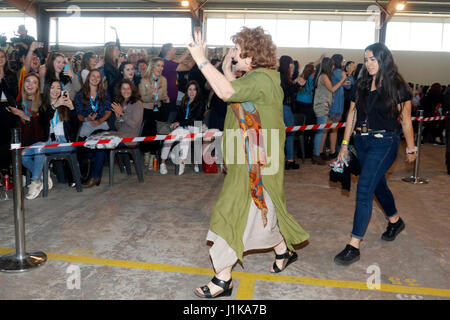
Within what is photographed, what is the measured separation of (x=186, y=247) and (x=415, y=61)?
20768mm

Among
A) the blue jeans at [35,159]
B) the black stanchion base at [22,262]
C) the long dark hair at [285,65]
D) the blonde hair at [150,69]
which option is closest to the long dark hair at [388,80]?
the black stanchion base at [22,262]

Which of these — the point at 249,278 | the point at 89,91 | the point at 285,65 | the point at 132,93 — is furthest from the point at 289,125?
the point at 249,278

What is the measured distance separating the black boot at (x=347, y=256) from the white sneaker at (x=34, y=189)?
3.60 m

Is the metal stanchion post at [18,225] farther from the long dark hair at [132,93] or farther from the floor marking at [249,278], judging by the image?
the long dark hair at [132,93]

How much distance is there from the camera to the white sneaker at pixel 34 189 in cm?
532

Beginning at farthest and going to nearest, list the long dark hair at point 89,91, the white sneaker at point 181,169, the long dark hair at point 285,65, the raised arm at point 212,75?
1. the long dark hair at point 285,65
2. the white sneaker at point 181,169
3. the long dark hair at point 89,91
4. the raised arm at point 212,75

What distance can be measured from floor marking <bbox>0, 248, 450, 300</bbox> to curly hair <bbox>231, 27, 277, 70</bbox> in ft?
4.93

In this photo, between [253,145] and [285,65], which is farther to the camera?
[285,65]

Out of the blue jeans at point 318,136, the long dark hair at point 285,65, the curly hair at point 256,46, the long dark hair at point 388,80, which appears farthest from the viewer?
the blue jeans at point 318,136

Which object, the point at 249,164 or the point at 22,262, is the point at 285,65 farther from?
the point at 22,262

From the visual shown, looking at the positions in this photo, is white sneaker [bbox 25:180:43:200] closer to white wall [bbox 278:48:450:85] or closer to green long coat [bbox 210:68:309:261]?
green long coat [bbox 210:68:309:261]

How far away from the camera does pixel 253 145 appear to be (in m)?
2.85

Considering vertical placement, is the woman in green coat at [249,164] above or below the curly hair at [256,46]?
below
